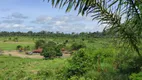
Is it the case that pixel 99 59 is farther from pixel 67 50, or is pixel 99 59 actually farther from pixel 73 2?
pixel 67 50

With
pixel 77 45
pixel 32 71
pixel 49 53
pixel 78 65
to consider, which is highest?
pixel 78 65

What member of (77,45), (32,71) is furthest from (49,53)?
(32,71)

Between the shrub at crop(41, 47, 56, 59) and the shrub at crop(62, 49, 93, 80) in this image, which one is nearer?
the shrub at crop(62, 49, 93, 80)

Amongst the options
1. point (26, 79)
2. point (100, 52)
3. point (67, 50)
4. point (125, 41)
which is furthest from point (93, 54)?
point (67, 50)

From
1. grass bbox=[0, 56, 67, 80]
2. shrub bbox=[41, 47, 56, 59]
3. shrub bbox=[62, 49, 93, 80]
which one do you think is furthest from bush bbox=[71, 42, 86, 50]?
shrub bbox=[62, 49, 93, 80]

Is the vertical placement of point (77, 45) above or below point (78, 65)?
below

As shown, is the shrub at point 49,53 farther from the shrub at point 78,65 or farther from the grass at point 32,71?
the shrub at point 78,65

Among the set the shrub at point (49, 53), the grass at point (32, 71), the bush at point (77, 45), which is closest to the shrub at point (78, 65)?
the grass at point (32, 71)

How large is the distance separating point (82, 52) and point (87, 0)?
628 inches

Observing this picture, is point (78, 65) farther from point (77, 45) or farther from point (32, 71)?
point (77, 45)

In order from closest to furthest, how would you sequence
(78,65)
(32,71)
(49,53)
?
(78,65) < (32,71) < (49,53)

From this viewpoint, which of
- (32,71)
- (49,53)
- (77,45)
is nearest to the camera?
(32,71)

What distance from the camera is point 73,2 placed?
365 cm

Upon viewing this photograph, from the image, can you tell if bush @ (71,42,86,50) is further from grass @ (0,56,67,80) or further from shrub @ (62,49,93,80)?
shrub @ (62,49,93,80)
